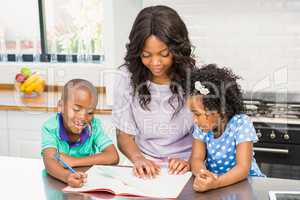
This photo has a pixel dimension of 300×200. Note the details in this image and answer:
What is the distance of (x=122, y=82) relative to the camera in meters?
1.85

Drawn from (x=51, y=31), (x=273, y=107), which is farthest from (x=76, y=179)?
(x=51, y=31)

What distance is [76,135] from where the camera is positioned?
154cm

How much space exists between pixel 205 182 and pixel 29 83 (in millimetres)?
2091

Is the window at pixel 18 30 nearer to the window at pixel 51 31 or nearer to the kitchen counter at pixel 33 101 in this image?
the window at pixel 51 31

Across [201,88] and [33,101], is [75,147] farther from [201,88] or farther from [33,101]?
[33,101]

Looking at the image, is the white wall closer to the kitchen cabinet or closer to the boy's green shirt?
the boy's green shirt

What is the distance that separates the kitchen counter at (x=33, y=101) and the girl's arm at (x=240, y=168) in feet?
5.52

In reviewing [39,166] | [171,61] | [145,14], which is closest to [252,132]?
[171,61]

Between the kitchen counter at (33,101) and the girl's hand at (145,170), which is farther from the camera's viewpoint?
the kitchen counter at (33,101)

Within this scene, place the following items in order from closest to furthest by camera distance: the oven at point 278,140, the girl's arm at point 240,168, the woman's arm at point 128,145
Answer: the girl's arm at point 240,168, the woman's arm at point 128,145, the oven at point 278,140

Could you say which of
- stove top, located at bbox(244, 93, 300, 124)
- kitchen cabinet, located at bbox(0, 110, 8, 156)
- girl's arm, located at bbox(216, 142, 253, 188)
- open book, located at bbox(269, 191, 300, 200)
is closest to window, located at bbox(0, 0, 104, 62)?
kitchen cabinet, located at bbox(0, 110, 8, 156)

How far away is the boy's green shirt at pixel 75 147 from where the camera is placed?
1494 millimetres

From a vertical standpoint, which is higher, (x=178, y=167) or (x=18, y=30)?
(x=18, y=30)

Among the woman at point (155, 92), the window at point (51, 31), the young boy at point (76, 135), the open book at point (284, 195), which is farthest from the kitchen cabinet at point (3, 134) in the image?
the open book at point (284, 195)
